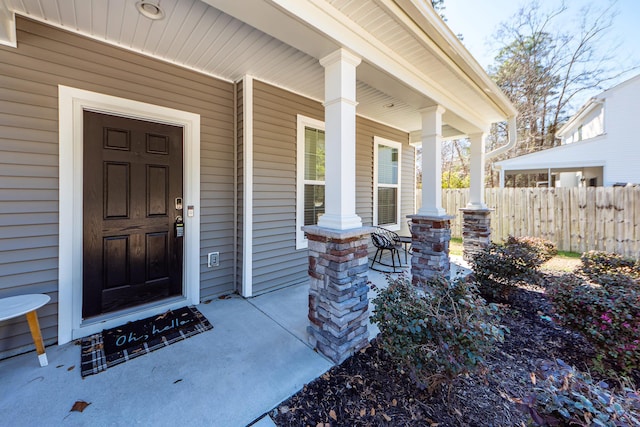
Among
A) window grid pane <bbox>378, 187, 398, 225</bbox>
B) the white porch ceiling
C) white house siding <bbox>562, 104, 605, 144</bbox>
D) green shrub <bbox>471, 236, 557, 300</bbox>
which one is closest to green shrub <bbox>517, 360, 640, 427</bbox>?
green shrub <bbox>471, 236, 557, 300</bbox>

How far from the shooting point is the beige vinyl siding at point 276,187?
3463 mm

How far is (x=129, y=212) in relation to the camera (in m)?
2.74

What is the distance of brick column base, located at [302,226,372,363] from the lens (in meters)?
2.16

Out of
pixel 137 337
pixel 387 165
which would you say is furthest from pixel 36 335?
pixel 387 165

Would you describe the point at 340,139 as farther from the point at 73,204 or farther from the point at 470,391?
the point at 73,204

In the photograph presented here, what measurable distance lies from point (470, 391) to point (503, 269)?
1998 mm

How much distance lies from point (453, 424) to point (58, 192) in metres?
3.58

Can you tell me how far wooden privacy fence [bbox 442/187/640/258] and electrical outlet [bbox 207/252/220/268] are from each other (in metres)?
6.23

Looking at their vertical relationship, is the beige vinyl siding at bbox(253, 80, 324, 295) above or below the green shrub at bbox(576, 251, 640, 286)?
above

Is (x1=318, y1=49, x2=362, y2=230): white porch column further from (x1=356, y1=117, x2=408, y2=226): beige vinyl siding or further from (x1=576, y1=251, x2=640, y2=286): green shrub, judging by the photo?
(x1=576, y1=251, x2=640, y2=286): green shrub

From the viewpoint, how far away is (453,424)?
162 centimetres

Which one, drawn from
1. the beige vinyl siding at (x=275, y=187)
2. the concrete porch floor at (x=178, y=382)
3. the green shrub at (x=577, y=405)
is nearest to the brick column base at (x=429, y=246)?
the concrete porch floor at (x=178, y=382)

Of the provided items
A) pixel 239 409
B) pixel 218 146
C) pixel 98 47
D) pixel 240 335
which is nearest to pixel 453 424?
pixel 239 409

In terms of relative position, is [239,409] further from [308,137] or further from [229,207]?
[308,137]
